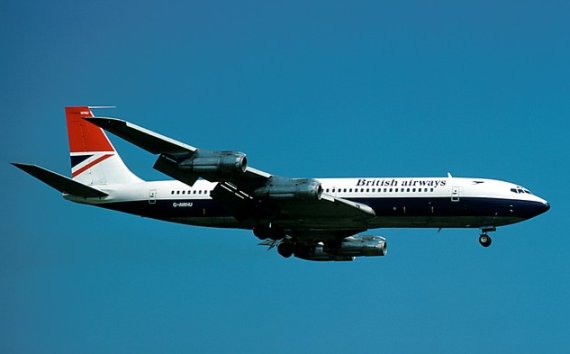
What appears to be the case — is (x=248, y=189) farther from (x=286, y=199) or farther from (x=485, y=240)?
(x=485, y=240)

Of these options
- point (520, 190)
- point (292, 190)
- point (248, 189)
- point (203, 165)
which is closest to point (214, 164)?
point (203, 165)

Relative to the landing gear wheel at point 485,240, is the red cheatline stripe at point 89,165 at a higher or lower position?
higher

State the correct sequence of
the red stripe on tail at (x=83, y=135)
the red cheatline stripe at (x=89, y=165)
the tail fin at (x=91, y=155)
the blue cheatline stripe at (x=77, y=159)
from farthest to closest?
1. the red stripe on tail at (x=83, y=135)
2. the blue cheatline stripe at (x=77, y=159)
3. the red cheatline stripe at (x=89, y=165)
4. the tail fin at (x=91, y=155)

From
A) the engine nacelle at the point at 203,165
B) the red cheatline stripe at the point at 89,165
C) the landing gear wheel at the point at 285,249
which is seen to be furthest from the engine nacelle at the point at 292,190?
the red cheatline stripe at the point at 89,165

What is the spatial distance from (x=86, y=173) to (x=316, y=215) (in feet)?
58.8

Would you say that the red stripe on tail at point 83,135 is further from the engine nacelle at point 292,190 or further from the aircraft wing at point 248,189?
the engine nacelle at point 292,190

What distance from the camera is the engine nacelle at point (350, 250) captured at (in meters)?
73.1

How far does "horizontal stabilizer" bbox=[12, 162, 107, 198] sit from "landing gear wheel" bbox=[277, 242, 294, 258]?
11966 mm

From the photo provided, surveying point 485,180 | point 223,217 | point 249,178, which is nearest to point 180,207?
point 223,217

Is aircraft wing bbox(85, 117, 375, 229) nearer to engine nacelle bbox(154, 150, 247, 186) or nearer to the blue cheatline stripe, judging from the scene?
engine nacelle bbox(154, 150, 247, 186)

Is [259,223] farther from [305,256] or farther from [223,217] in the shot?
[305,256]

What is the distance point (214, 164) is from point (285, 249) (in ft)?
46.2

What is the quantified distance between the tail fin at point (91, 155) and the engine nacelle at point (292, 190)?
13.4 meters

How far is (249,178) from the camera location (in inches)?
2485
